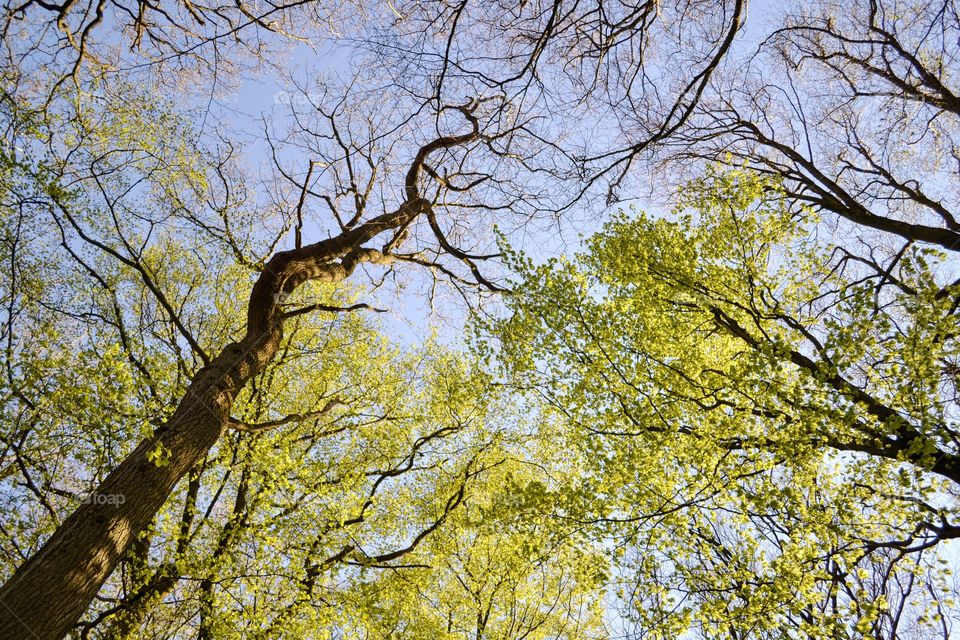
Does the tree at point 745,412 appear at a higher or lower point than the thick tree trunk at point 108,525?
higher

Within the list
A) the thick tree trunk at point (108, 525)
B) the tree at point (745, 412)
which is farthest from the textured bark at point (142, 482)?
the tree at point (745, 412)

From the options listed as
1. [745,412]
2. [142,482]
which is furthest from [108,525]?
[745,412]

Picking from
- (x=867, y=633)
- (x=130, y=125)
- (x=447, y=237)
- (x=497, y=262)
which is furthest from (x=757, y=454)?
(x=130, y=125)

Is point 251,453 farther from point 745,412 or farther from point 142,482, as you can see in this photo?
point 745,412

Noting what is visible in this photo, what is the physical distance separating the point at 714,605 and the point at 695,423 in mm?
1759

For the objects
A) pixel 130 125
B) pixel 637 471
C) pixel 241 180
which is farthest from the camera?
pixel 241 180

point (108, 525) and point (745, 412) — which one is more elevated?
point (745, 412)

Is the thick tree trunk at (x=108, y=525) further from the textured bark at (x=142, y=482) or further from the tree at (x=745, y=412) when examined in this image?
the tree at (x=745, y=412)

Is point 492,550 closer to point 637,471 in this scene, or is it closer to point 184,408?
point 637,471

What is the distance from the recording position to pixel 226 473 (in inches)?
289

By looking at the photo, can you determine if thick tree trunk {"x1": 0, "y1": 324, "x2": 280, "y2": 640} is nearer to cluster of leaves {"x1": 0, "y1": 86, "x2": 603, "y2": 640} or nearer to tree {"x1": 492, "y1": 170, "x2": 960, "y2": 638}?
cluster of leaves {"x1": 0, "y1": 86, "x2": 603, "y2": 640}

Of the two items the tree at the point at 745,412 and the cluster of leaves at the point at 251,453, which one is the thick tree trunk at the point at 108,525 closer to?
the cluster of leaves at the point at 251,453

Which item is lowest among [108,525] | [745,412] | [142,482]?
[108,525]

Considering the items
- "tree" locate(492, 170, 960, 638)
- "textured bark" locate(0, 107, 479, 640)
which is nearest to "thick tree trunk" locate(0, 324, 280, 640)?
"textured bark" locate(0, 107, 479, 640)
